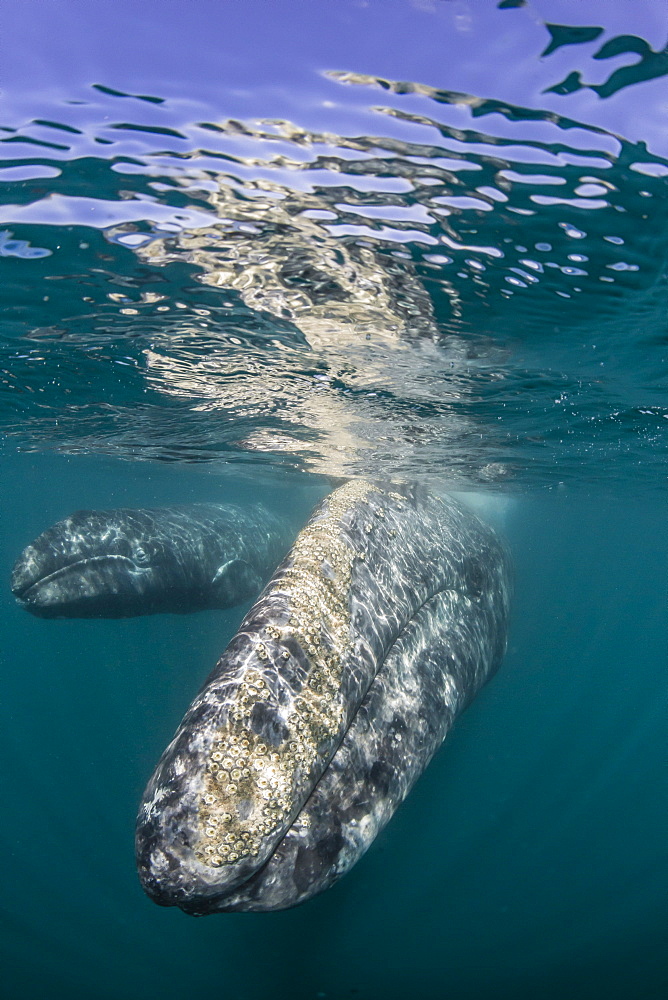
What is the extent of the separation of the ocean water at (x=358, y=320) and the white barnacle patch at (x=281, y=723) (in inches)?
170

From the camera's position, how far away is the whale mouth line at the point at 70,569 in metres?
9.05

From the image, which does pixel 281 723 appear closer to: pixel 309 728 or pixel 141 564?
pixel 309 728

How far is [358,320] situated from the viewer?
811 cm

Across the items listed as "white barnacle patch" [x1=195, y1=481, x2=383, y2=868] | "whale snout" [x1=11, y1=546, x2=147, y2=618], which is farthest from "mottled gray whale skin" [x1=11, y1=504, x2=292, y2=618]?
"white barnacle patch" [x1=195, y1=481, x2=383, y2=868]

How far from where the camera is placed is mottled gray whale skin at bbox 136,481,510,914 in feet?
11.5

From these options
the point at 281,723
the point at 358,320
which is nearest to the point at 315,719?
the point at 281,723

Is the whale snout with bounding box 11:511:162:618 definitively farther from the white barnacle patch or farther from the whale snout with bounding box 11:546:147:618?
the white barnacle patch

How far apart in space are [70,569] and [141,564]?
137 centimetres

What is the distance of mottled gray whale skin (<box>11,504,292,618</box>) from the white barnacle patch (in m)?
5.58

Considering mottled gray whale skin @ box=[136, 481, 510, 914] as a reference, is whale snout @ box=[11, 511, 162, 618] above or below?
below

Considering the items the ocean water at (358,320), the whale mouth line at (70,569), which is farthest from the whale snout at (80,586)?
the ocean water at (358,320)

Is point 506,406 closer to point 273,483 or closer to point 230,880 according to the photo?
point 230,880

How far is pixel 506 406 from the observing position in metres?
12.1

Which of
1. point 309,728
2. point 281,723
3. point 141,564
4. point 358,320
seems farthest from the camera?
point 141,564
